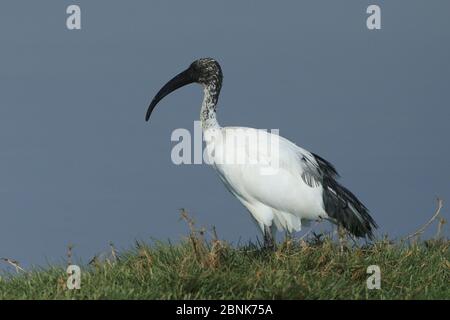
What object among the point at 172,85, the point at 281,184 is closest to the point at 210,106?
the point at 172,85

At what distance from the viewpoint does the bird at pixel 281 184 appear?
1220 cm

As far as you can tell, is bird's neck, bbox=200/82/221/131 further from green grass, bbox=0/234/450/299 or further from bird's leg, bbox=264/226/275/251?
green grass, bbox=0/234/450/299

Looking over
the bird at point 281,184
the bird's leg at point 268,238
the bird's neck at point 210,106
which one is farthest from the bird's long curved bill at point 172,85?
the bird's leg at point 268,238

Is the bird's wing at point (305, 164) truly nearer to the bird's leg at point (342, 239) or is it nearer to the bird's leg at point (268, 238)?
the bird's leg at point (268, 238)

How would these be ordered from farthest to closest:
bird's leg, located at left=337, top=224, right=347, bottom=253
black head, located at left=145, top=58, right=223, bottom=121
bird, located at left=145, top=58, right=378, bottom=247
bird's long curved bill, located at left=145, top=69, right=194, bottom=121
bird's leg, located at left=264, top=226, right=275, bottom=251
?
bird's long curved bill, located at left=145, top=69, right=194, bottom=121, black head, located at left=145, top=58, right=223, bottom=121, bird, located at left=145, top=58, right=378, bottom=247, bird's leg, located at left=264, top=226, right=275, bottom=251, bird's leg, located at left=337, top=224, right=347, bottom=253

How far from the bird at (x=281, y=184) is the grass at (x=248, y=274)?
924 millimetres

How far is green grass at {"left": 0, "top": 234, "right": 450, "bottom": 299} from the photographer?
9.52m

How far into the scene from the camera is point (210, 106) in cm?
1271

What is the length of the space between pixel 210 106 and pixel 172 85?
70cm

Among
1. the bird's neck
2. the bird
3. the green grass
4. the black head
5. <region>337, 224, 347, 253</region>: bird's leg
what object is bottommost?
the green grass

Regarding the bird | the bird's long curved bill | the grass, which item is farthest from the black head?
the grass

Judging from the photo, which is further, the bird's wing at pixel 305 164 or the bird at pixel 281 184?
the bird's wing at pixel 305 164
